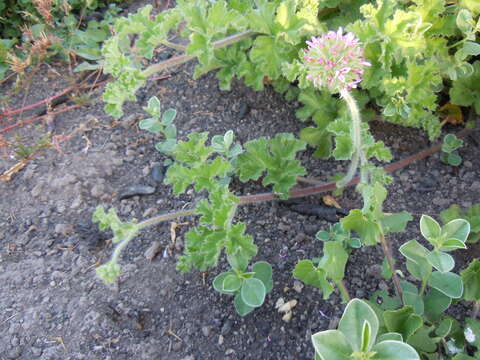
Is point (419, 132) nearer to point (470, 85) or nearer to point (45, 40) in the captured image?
point (470, 85)

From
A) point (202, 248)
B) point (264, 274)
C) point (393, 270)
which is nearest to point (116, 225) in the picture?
point (202, 248)

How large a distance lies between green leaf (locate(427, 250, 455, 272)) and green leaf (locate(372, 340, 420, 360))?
1.10 ft

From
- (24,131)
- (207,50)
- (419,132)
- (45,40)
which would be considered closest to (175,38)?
(45,40)

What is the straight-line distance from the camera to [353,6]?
94.8 inches

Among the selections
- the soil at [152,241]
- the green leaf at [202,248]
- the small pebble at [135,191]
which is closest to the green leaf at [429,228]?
the soil at [152,241]

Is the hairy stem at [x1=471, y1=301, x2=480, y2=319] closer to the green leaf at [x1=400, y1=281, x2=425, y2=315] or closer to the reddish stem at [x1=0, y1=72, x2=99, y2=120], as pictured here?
the green leaf at [x1=400, y1=281, x2=425, y2=315]

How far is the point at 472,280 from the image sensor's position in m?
1.73

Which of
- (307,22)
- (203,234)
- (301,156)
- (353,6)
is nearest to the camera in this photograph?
(203,234)

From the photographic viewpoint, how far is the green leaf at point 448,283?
5.36ft

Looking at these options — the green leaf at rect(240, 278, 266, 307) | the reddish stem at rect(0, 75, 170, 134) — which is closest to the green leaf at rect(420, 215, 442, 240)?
the green leaf at rect(240, 278, 266, 307)

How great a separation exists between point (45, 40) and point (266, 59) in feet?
4.76

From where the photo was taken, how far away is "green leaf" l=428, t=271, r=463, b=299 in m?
1.63

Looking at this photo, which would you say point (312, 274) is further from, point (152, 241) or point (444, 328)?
point (152, 241)

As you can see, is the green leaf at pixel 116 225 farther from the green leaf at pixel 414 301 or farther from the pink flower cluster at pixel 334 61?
the green leaf at pixel 414 301
